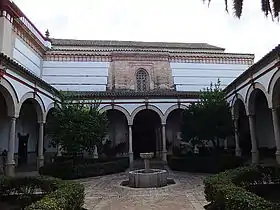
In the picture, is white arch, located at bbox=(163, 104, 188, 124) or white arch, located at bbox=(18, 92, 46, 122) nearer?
white arch, located at bbox=(18, 92, 46, 122)

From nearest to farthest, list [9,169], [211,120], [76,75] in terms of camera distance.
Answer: [9,169]
[211,120]
[76,75]

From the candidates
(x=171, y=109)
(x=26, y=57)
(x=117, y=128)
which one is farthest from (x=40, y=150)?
(x=171, y=109)

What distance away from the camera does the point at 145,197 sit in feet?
29.0

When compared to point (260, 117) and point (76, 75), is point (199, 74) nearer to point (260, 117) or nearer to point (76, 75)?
point (260, 117)

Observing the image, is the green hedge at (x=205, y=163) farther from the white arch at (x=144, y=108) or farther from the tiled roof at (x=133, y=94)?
the tiled roof at (x=133, y=94)

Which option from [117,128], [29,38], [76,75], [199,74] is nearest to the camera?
[29,38]

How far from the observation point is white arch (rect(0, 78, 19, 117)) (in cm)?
1223

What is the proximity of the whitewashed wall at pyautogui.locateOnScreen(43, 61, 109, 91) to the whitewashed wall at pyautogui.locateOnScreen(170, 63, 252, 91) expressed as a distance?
661 cm

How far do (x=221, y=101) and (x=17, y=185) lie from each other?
39.2 feet

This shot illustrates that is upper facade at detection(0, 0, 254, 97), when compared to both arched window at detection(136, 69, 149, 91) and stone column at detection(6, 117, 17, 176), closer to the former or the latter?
arched window at detection(136, 69, 149, 91)


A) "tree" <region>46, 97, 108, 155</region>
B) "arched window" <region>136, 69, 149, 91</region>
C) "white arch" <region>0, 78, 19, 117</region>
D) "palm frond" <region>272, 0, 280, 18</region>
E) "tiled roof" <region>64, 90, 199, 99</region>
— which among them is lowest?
"tree" <region>46, 97, 108, 155</region>

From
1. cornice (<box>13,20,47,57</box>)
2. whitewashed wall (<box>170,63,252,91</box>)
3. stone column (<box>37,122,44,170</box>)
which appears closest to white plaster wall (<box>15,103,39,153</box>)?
stone column (<box>37,122,44,170</box>)

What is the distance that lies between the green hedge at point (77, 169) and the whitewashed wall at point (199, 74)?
11.5m

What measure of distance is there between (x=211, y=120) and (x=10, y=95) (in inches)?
413
